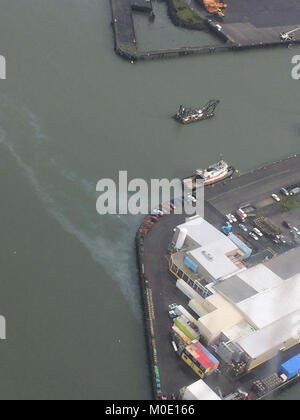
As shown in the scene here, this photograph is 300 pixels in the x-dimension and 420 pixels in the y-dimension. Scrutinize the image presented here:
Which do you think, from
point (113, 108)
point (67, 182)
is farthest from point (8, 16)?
point (67, 182)

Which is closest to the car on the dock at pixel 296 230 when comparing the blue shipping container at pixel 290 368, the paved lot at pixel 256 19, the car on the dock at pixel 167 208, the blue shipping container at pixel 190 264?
the car on the dock at pixel 167 208

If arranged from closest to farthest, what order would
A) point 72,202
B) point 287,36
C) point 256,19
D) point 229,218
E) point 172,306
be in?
point 172,306, point 229,218, point 72,202, point 287,36, point 256,19

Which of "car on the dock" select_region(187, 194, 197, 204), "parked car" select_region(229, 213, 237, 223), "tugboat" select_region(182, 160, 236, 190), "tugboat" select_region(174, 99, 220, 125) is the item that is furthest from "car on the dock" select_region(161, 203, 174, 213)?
"tugboat" select_region(174, 99, 220, 125)

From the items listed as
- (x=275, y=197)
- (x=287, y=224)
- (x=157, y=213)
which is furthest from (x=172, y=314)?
(x=275, y=197)

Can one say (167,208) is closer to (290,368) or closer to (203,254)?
(203,254)

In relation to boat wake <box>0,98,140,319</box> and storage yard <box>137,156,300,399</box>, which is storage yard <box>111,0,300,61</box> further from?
storage yard <box>137,156,300,399</box>

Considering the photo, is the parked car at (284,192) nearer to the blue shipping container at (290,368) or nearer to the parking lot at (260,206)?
the parking lot at (260,206)
